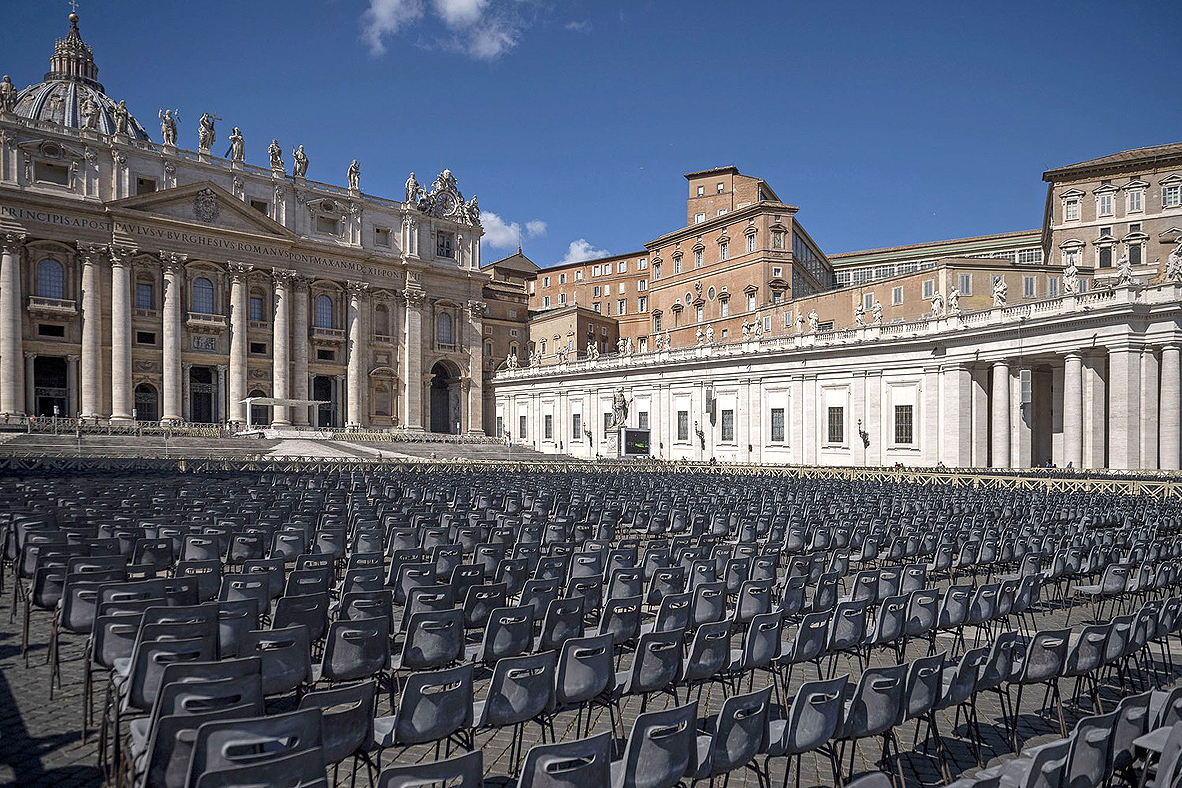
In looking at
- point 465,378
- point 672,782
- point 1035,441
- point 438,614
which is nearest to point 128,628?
point 438,614

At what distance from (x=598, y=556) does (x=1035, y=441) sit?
38.0m

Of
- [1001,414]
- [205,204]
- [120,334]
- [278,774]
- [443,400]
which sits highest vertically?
[205,204]

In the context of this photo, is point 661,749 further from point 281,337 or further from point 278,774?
point 281,337

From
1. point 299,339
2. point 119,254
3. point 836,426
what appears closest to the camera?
point 836,426

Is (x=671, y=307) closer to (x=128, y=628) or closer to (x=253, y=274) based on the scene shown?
(x=253, y=274)

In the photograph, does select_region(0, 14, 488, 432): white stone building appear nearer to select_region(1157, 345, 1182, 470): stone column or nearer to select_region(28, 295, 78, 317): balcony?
select_region(28, 295, 78, 317): balcony

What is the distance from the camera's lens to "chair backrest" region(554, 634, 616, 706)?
5.88 meters

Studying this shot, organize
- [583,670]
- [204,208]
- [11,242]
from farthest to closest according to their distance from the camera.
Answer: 1. [204,208]
2. [11,242]
3. [583,670]

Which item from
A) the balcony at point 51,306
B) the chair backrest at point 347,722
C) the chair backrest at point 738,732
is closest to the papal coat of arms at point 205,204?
the balcony at point 51,306

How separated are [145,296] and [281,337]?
10.4 metres

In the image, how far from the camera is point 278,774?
3.34m

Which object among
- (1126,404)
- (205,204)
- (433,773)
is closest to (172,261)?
(205,204)

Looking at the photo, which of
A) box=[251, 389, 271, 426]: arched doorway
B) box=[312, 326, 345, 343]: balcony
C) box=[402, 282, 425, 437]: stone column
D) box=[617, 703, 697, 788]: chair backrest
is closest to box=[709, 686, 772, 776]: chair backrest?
box=[617, 703, 697, 788]: chair backrest

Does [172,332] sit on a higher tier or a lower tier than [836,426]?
higher
